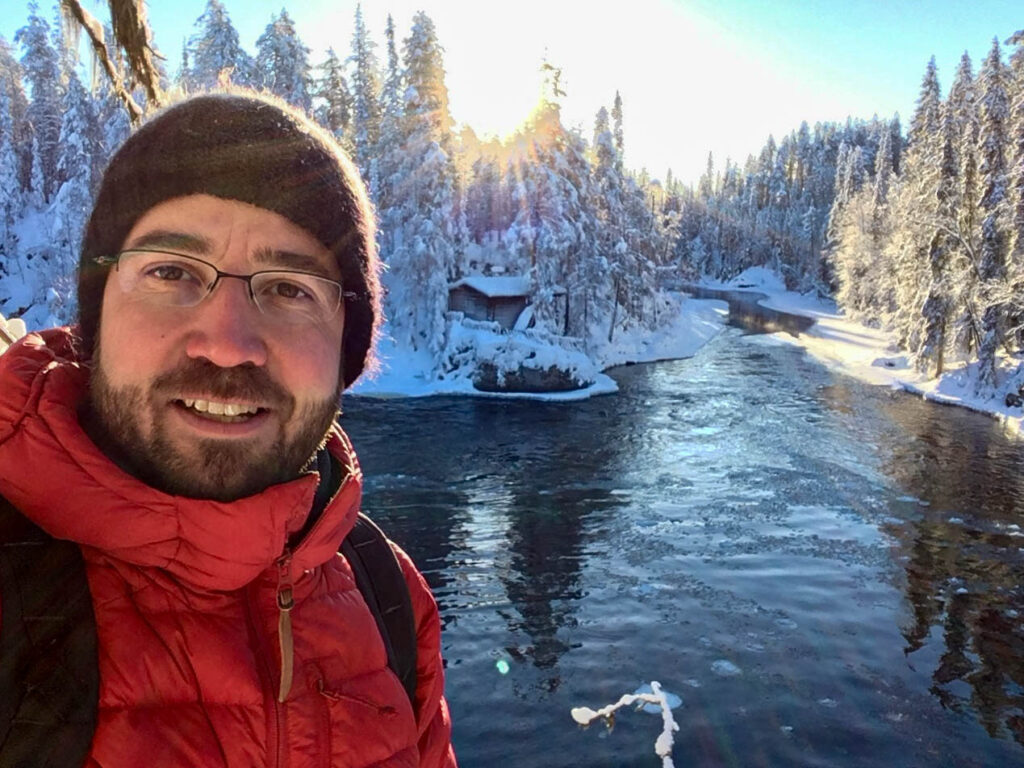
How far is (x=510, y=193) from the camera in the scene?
42.1 meters

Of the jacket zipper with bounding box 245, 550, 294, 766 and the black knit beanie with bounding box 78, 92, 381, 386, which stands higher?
the black knit beanie with bounding box 78, 92, 381, 386

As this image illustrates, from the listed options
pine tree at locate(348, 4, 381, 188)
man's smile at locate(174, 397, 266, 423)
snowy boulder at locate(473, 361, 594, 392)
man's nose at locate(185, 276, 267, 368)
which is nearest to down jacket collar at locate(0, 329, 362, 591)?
man's smile at locate(174, 397, 266, 423)

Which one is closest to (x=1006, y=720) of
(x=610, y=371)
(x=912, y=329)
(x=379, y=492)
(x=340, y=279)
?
(x=340, y=279)

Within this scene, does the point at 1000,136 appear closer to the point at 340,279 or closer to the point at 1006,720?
the point at 1006,720

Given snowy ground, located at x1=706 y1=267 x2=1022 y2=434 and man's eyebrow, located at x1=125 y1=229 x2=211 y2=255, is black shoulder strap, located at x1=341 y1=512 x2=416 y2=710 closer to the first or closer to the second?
man's eyebrow, located at x1=125 y1=229 x2=211 y2=255

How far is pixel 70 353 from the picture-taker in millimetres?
1837

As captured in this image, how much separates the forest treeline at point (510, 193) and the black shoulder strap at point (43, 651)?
2680 centimetres

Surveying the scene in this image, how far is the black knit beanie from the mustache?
424 mm

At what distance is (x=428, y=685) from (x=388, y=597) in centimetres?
36

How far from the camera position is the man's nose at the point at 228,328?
1.65 meters

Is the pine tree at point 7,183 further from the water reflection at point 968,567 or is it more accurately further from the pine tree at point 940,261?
the pine tree at point 940,261

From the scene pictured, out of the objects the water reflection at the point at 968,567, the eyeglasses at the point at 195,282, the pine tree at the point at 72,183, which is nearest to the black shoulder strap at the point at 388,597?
the eyeglasses at the point at 195,282

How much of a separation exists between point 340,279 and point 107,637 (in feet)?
3.82

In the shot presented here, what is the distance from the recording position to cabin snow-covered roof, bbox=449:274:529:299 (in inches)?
1507
